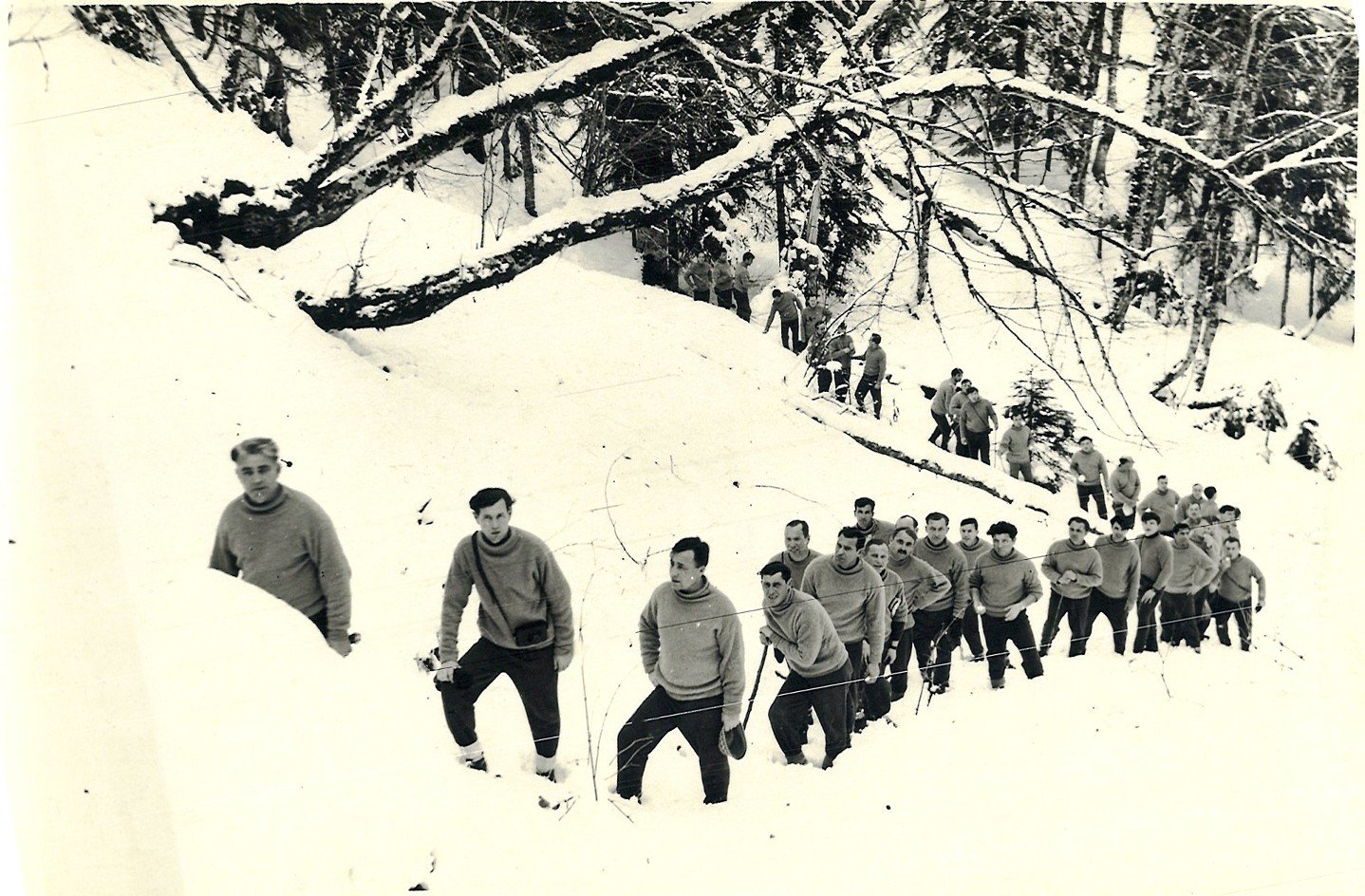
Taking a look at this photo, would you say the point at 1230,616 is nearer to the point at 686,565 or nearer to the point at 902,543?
the point at 902,543

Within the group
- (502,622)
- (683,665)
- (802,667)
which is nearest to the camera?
(502,622)

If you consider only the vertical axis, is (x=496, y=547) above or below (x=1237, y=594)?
above

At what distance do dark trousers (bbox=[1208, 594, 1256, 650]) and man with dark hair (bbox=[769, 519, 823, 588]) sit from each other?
154cm

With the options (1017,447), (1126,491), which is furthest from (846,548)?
(1126,491)

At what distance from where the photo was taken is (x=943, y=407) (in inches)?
123

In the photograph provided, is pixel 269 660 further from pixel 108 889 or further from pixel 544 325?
pixel 544 325

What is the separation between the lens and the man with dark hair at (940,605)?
3.17 m

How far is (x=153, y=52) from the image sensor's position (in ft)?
8.29

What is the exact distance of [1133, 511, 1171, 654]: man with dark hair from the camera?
11.1 ft

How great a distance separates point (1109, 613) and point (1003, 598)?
42cm

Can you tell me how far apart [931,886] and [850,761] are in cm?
43

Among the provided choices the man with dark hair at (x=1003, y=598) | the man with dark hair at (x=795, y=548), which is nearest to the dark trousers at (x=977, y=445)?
the man with dark hair at (x=1003, y=598)

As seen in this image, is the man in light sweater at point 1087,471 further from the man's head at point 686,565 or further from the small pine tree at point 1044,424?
the man's head at point 686,565

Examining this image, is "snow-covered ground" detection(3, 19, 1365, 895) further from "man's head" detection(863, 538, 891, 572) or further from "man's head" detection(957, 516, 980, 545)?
"man's head" detection(863, 538, 891, 572)
